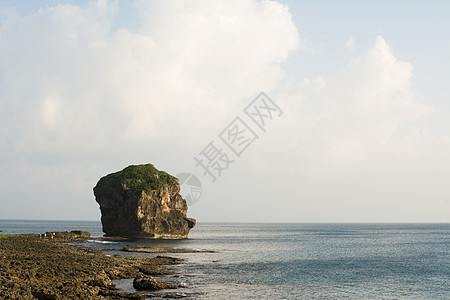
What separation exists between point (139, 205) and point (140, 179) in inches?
443

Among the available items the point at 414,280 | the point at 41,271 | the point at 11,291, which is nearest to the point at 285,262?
the point at 414,280

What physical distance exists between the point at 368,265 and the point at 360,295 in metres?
29.4

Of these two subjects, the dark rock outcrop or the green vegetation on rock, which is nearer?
the dark rock outcrop

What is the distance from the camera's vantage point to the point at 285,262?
230ft

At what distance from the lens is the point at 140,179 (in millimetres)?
129625

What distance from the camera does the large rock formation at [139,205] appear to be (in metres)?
123

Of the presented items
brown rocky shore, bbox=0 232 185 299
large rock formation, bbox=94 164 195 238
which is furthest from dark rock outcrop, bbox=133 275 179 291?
large rock formation, bbox=94 164 195 238

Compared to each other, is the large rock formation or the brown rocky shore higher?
the large rock formation

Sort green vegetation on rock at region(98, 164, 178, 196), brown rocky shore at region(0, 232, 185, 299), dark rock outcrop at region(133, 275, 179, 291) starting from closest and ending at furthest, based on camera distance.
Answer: brown rocky shore at region(0, 232, 185, 299), dark rock outcrop at region(133, 275, 179, 291), green vegetation on rock at region(98, 164, 178, 196)

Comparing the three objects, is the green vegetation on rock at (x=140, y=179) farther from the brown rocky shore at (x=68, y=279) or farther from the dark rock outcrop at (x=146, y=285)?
the dark rock outcrop at (x=146, y=285)

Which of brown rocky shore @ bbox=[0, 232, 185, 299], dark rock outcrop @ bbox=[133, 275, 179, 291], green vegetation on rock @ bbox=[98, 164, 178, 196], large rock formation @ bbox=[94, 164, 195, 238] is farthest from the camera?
green vegetation on rock @ bbox=[98, 164, 178, 196]

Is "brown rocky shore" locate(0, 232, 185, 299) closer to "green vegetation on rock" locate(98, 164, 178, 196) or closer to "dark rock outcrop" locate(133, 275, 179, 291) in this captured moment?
"dark rock outcrop" locate(133, 275, 179, 291)

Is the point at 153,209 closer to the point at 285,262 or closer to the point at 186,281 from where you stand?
the point at 285,262

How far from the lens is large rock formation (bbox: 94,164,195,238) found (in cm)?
12319
